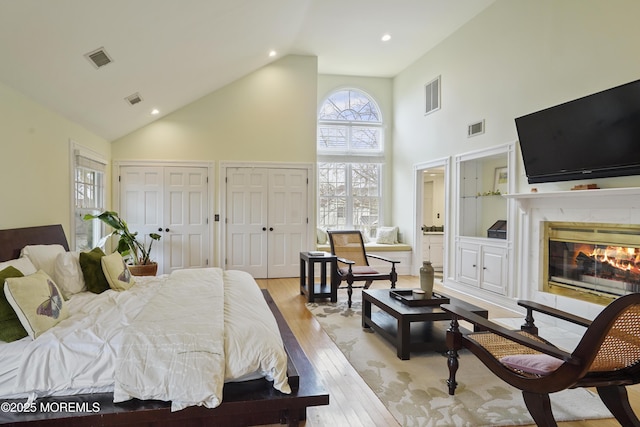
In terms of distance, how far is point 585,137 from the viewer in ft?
11.2

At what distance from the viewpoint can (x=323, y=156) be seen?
24.1ft

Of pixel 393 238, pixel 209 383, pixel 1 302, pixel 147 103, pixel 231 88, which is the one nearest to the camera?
pixel 209 383

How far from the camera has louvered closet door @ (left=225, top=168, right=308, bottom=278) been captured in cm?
629

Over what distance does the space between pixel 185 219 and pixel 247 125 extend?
1885 millimetres

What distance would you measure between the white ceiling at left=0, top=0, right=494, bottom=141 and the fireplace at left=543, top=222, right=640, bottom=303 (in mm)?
3148

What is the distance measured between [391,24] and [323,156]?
273 cm

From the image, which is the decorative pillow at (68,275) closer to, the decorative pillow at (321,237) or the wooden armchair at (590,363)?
the wooden armchair at (590,363)

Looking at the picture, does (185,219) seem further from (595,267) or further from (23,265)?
(595,267)

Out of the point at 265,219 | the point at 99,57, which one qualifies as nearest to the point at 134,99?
the point at 99,57

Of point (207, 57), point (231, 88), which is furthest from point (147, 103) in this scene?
point (231, 88)

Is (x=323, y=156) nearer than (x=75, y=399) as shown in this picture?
No

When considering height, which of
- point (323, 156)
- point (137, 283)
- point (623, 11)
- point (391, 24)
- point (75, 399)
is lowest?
point (75, 399)

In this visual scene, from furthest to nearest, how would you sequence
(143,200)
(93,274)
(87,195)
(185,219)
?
(185,219), (143,200), (87,195), (93,274)

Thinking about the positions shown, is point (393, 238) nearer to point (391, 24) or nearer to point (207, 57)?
point (391, 24)
